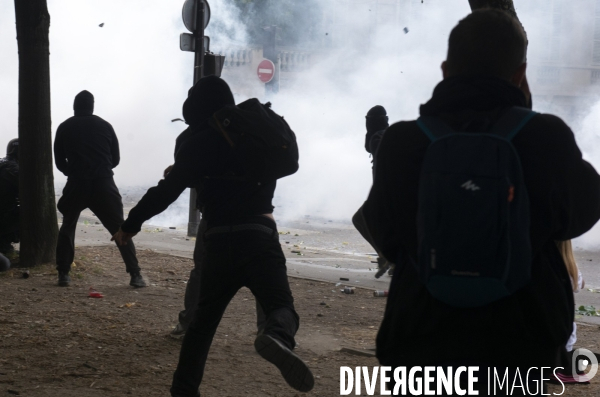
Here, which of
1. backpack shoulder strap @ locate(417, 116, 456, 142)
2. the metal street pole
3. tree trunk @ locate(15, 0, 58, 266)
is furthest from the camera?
the metal street pole

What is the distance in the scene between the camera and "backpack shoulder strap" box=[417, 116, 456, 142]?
186 centimetres

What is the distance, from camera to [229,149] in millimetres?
3588

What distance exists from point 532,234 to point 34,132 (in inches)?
268

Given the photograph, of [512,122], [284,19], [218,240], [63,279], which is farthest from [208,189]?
[284,19]

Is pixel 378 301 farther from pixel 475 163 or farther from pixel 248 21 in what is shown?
pixel 248 21

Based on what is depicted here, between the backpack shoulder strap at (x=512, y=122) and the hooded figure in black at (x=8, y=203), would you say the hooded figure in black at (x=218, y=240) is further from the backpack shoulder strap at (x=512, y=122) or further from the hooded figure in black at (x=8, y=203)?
the hooded figure in black at (x=8, y=203)

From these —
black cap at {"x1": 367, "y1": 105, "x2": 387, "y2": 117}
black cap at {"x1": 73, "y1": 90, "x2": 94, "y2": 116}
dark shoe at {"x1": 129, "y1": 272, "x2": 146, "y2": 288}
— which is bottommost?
dark shoe at {"x1": 129, "y1": 272, "x2": 146, "y2": 288}

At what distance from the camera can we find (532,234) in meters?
1.85

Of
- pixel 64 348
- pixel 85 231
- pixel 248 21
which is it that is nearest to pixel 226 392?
pixel 64 348

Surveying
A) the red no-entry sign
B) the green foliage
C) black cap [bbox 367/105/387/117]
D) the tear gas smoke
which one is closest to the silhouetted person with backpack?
black cap [bbox 367/105/387/117]

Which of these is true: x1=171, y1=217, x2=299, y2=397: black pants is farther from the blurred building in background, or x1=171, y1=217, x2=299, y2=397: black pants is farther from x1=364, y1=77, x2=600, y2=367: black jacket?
the blurred building in background

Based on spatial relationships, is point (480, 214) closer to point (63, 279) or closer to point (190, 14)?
point (63, 279)

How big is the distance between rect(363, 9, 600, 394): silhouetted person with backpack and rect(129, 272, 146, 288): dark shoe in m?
5.62

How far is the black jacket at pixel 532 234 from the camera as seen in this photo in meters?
1.84
